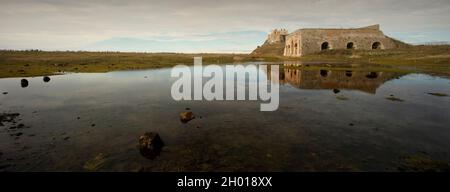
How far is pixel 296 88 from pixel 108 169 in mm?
22709

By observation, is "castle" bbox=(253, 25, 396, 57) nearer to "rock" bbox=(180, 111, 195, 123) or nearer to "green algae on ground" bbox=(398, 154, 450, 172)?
"rock" bbox=(180, 111, 195, 123)

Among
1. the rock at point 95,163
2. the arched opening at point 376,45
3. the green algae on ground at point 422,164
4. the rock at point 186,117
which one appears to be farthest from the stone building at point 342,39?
the rock at point 95,163

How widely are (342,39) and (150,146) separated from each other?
9213 centimetres

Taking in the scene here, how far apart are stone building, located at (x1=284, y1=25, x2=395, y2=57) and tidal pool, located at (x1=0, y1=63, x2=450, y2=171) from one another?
228 feet

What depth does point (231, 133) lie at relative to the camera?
44.6 feet

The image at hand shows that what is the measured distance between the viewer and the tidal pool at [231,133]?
10.1 metres

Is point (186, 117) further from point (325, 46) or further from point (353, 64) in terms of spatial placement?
Answer: point (325, 46)

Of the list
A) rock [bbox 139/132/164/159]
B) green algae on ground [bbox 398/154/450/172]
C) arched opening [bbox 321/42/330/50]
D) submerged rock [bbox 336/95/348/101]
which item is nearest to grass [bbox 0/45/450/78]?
arched opening [bbox 321/42/330/50]

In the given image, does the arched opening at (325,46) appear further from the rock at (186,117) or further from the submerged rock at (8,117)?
the submerged rock at (8,117)

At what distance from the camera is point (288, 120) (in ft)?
52.4

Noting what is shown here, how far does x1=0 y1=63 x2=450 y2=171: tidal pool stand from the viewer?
33.2ft

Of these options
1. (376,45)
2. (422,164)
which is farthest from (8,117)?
(376,45)

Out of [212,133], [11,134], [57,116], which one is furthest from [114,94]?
[212,133]

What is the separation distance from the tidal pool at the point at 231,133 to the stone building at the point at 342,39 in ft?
228
